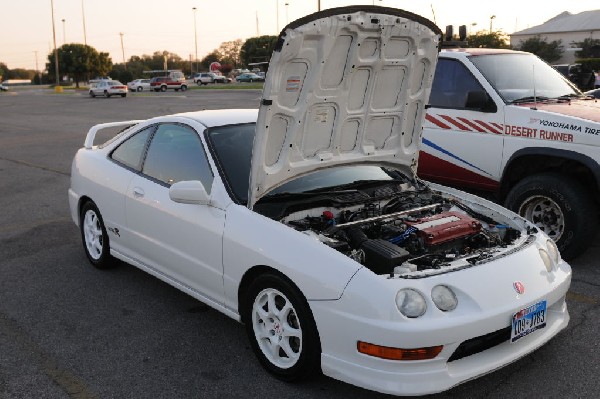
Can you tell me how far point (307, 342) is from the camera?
3.17 metres

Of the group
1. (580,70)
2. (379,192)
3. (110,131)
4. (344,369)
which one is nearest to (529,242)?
(379,192)

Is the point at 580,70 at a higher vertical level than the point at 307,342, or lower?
higher

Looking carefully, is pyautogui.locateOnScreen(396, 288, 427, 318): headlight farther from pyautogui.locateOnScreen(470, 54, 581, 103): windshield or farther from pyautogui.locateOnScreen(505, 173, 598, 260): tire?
pyautogui.locateOnScreen(470, 54, 581, 103): windshield

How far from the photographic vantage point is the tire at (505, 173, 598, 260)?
5191mm

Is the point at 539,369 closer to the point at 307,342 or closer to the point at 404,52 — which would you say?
the point at 307,342

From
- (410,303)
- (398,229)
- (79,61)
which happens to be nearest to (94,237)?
(398,229)

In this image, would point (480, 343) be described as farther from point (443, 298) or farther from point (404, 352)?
point (404, 352)

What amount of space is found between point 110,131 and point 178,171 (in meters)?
13.9

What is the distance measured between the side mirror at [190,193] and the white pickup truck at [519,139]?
255 centimetres

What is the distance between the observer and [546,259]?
359 cm

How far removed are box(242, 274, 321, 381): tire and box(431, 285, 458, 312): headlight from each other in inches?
25.5

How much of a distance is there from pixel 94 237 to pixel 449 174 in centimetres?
366

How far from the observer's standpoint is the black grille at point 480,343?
2982 mm

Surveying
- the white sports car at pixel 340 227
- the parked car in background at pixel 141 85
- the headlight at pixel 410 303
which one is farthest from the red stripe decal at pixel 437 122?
the parked car in background at pixel 141 85
